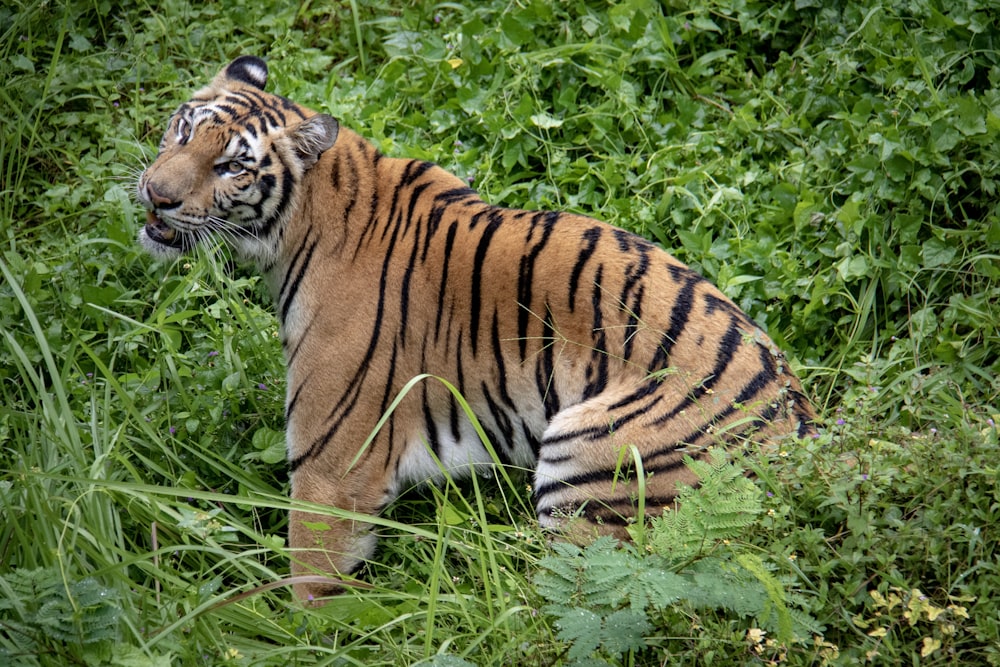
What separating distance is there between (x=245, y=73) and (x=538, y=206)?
4.98 feet

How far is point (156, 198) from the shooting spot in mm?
3775

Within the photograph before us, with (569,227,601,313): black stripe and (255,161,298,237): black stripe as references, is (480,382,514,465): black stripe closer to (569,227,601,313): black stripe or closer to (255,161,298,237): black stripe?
(569,227,601,313): black stripe

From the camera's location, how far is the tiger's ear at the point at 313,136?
382 centimetres

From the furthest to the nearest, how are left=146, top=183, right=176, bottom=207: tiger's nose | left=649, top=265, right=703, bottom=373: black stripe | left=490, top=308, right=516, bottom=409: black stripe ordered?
left=146, top=183, right=176, bottom=207: tiger's nose
left=490, top=308, right=516, bottom=409: black stripe
left=649, top=265, right=703, bottom=373: black stripe

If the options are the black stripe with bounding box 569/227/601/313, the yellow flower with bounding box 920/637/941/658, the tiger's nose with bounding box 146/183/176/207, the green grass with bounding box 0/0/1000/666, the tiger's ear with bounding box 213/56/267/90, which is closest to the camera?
the yellow flower with bounding box 920/637/941/658

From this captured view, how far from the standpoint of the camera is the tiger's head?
150 inches

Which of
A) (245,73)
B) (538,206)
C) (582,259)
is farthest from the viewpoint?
(538,206)

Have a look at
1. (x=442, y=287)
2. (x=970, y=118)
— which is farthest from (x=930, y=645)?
(x=970, y=118)

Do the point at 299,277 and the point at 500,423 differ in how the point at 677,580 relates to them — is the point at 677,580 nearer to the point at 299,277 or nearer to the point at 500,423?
the point at 500,423

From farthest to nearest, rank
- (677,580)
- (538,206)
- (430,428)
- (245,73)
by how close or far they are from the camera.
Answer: (538,206)
(245,73)
(430,428)
(677,580)

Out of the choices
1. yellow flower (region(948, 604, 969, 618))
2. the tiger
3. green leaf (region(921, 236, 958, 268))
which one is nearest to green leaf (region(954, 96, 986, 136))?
green leaf (region(921, 236, 958, 268))

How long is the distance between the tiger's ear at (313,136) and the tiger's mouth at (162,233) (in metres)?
0.57

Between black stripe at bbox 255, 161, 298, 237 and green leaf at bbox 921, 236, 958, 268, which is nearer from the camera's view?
black stripe at bbox 255, 161, 298, 237

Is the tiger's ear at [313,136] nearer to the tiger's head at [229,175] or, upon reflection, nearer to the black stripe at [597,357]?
the tiger's head at [229,175]
